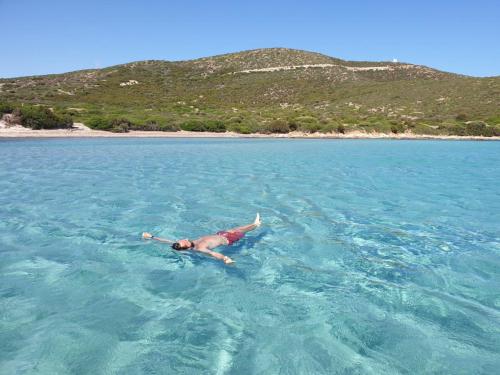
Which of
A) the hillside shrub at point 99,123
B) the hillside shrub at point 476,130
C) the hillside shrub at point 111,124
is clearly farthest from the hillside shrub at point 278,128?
the hillside shrub at point 476,130

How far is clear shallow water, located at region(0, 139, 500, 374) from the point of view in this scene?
13.8 feet

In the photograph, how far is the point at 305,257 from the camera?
7.06 metres

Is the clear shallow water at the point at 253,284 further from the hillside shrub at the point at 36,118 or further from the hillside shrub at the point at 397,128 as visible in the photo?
the hillside shrub at the point at 397,128

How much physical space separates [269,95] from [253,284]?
2590 inches

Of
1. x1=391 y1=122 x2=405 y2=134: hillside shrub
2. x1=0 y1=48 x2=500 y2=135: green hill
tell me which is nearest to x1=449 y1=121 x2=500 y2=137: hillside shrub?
x1=0 y1=48 x2=500 y2=135: green hill

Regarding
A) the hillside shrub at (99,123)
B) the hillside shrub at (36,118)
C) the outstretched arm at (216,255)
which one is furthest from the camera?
the hillside shrub at (99,123)

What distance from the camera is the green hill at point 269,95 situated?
43.9 meters

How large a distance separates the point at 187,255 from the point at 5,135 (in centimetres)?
3194

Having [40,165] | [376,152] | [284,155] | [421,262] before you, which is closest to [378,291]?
[421,262]

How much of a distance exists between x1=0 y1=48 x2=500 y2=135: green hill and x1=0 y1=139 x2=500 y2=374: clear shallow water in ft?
102

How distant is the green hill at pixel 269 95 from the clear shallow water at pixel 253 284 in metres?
31.0

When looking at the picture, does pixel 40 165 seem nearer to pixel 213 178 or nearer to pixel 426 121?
pixel 213 178

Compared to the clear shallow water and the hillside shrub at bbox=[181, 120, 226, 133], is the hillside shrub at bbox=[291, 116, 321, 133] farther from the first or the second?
the clear shallow water

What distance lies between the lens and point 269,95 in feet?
228
